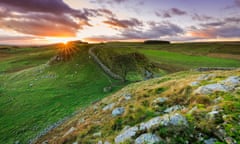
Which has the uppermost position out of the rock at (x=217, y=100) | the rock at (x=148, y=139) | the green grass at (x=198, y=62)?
the rock at (x=217, y=100)

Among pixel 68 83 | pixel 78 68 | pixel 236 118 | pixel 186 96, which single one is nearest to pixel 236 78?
pixel 186 96

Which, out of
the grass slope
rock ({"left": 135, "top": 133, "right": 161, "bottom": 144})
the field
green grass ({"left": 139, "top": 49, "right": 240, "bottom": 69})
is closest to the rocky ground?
rock ({"left": 135, "top": 133, "right": 161, "bottom": 144})

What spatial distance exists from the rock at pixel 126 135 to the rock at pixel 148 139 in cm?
70

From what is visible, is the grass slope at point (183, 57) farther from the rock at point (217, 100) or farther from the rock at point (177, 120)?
the rock at point (177, 120)

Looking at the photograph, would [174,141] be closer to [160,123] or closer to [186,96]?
[160,123]

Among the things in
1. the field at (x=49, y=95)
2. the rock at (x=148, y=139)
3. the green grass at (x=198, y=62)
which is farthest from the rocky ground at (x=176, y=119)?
the green grass at (x=198, y=62)

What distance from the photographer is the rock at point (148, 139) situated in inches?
358

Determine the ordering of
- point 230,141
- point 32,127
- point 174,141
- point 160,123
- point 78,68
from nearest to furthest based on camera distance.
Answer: point 230,141, point 174,141, point 160,123, point 32,127, point 78,68

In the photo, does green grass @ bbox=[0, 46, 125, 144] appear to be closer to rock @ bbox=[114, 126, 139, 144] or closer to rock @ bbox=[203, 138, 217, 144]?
rock @ bbox=[114, 126, 139, 144]

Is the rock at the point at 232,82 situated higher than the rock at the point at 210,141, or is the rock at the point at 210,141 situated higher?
the rock at the point at 232,82

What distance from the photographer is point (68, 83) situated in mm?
43375

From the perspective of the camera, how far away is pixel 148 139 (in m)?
9.33

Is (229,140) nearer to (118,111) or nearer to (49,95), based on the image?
(118,111)

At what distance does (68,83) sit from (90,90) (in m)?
8.13
